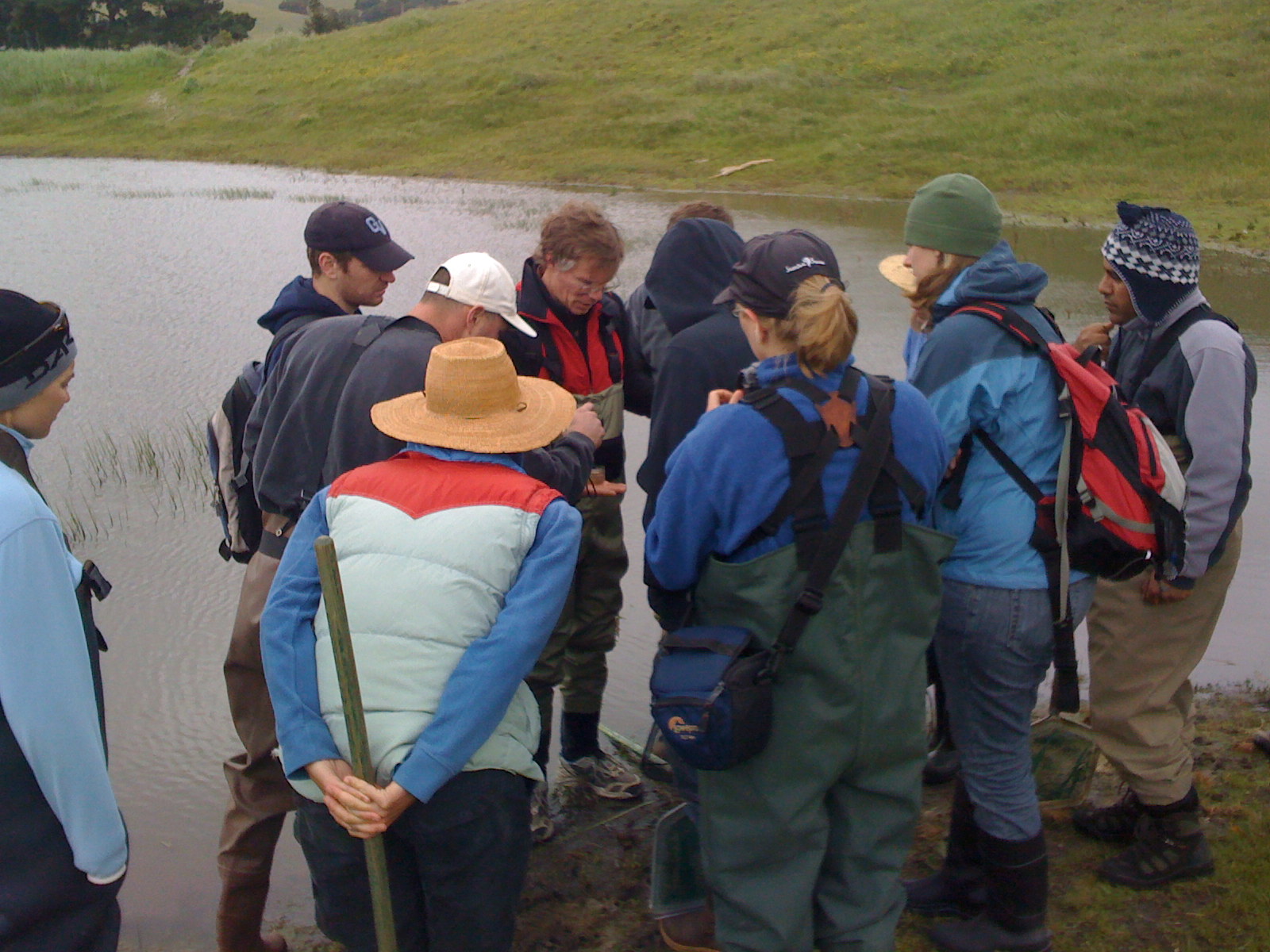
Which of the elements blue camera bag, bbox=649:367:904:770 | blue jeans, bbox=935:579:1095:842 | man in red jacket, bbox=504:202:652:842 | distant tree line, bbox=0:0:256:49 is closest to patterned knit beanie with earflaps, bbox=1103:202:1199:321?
blue jeans, bbox=935:579:1095:842

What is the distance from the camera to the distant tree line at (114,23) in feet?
157

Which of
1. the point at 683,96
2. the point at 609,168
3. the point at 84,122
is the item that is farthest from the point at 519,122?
the point at 84,122

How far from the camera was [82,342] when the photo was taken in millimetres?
8211

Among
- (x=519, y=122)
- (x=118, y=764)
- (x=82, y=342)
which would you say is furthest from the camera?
(x=519, y=122)

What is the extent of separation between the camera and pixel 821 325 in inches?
92.2

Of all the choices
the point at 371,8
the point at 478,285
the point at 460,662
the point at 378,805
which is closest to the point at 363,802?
the point at 378,805

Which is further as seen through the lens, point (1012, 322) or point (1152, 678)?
point (1152, 678)

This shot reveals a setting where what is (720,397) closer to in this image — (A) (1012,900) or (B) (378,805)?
(B) (378,805)

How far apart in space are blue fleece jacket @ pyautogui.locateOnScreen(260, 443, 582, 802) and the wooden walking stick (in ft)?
0.30

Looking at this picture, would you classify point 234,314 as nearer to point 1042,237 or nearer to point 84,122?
point 1042,237

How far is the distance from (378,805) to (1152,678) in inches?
90.9

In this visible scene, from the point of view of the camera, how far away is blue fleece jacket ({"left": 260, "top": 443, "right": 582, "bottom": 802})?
2205 millimetres

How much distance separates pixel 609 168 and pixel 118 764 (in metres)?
19.8

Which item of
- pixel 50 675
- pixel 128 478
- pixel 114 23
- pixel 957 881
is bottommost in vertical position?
pixel 957 881
